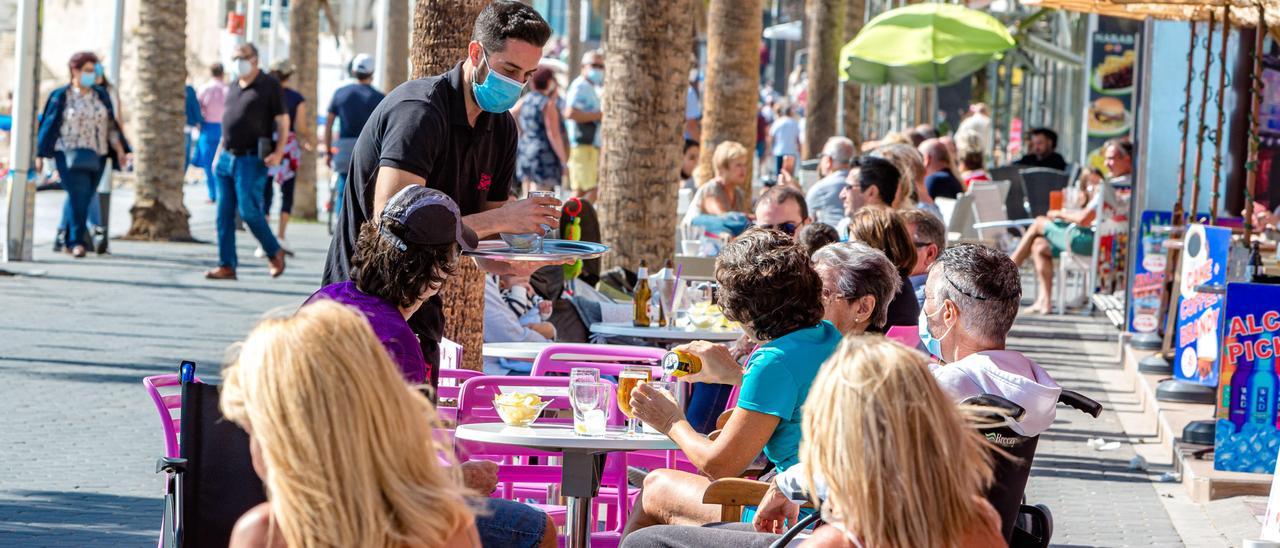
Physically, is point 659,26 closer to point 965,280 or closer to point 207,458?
point 965,280

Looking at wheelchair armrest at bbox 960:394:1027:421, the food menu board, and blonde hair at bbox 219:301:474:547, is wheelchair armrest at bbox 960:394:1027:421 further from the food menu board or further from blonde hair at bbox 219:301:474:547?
the food menu board

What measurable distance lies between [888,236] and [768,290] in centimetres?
210

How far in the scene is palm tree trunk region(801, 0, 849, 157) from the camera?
811 inches

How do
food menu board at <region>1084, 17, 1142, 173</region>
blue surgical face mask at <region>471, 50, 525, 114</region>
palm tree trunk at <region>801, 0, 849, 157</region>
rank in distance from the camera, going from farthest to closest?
palm tree trunk at <region>801, 0, 849, 157</region> → food menu board at <region>1084, 17, 1142, 173</region> → blue surgical face mask at <region>471, 50, 525, 114</region>

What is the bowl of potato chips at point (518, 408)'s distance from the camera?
5.08 meters

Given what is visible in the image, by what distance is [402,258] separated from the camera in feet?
14.6

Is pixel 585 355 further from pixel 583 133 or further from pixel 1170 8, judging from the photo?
pixel 583 133

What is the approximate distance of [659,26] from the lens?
10.4 metres

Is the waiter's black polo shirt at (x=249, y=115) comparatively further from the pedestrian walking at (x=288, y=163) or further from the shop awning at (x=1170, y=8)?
the shop awning at (x=1170, y=8)

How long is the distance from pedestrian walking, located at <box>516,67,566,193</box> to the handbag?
377cm

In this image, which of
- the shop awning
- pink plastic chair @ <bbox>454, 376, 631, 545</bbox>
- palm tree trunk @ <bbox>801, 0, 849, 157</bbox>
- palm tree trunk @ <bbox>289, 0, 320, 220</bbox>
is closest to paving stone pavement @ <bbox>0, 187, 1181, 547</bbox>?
pink plastic chair @ <bbox>454, 376, 631, 545</bbox>

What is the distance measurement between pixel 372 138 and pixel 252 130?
395 inches

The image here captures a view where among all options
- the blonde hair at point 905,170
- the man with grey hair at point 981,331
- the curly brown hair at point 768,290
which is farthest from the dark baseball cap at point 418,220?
the blonde hair at point 905,170

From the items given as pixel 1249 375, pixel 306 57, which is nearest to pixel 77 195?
pixel 306 57
